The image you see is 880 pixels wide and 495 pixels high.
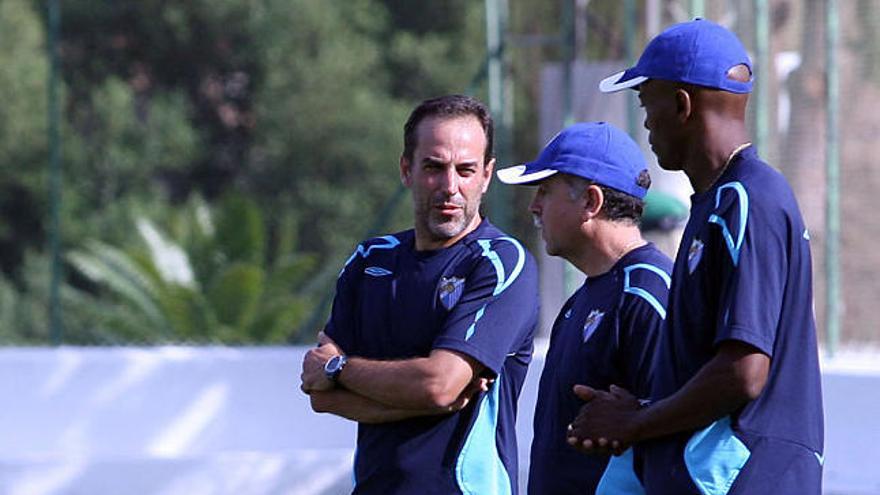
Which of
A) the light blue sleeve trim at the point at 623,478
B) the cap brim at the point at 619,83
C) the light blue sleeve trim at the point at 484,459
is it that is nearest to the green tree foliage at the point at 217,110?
the light blue sleeve trim at the point at 484,459

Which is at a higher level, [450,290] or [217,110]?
[450,290]

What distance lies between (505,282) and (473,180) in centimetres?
27

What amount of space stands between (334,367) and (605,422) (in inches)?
31.3

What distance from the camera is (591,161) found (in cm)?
390

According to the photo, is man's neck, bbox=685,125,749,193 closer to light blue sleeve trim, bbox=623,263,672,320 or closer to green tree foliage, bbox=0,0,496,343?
light blue sleeve trim, bbox=623,263,672,320

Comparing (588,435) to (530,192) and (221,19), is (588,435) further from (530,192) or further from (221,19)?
(221,19)

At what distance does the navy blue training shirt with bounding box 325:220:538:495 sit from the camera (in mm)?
3787

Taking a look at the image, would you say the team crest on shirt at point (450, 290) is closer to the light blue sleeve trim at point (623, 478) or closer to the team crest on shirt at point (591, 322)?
the team crest on shirt at point (591, 322)

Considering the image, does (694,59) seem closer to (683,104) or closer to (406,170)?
(683,104)

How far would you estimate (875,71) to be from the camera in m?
7.94

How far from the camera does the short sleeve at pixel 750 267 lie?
3.06 m

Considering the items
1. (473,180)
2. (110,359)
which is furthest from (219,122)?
(473,180)

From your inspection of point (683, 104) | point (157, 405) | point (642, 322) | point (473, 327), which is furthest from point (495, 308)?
point (157, 405)

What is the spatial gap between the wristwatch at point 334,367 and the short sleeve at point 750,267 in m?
1.11
